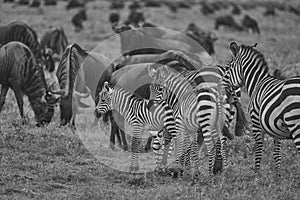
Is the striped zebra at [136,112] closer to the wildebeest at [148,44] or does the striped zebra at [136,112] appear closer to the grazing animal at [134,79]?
the grazing animal at [134,79]

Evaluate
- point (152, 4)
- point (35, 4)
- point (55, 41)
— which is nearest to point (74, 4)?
point (35, 4)

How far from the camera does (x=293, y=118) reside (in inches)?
274

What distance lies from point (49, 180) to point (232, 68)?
9.66ft

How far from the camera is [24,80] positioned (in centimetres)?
1108

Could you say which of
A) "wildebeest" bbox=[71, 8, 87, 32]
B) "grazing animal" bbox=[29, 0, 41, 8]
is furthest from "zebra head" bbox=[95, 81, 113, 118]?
"grazing animal" bbox=[29, 0, 41, 8]

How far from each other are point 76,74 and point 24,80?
0.98m

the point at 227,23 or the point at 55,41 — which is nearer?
the point at 55,41

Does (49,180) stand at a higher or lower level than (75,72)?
lower

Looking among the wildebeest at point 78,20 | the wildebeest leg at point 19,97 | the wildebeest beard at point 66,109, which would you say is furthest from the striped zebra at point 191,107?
the wildebeest at point 78,20

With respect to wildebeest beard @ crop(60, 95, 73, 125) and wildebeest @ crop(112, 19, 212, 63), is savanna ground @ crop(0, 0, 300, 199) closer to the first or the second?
wildebeest beard @ crop(60, 95, 73, 125)

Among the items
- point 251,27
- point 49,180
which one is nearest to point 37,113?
point 49,180

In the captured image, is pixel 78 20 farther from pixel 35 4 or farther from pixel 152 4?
pixel 152 4

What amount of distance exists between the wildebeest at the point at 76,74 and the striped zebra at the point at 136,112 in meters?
1.71

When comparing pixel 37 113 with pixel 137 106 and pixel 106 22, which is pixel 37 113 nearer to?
pixel 137 106
